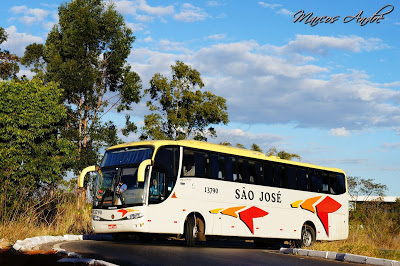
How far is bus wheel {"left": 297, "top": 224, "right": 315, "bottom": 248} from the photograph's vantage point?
25.0 m

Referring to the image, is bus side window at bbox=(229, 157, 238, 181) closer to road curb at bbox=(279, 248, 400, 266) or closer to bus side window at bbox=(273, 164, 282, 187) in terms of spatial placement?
bus side window at bbox=(273, 164, 282, 187)

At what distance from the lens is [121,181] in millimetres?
19031

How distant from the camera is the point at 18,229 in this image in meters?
17.9

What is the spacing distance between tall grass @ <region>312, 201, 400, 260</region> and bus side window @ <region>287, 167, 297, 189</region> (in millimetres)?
3173

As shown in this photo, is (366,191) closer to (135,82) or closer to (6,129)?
(135,82)

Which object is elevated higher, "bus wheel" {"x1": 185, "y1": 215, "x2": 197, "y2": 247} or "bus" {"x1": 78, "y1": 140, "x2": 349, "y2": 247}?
"bus" {"x1": 78, "y1": 140, "x2": 349, "y2": 247}

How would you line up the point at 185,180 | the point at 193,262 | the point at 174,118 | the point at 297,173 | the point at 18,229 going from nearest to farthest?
the point at 193,262 → the point at 18,229 → the point at 185,180 → the point at 297,173 → the point at 174,118

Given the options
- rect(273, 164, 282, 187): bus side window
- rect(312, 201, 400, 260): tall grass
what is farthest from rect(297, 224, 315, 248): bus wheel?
rect(273, 164, 282, 187): bus side window

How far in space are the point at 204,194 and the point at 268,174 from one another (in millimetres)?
4200

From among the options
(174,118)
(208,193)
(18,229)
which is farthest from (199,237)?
(174,118)

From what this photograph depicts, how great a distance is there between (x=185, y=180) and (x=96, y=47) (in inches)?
946

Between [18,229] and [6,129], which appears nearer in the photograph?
[18,229]

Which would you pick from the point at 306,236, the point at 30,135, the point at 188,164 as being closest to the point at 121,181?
the point at 188,164

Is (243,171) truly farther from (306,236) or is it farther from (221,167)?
(306,236)
